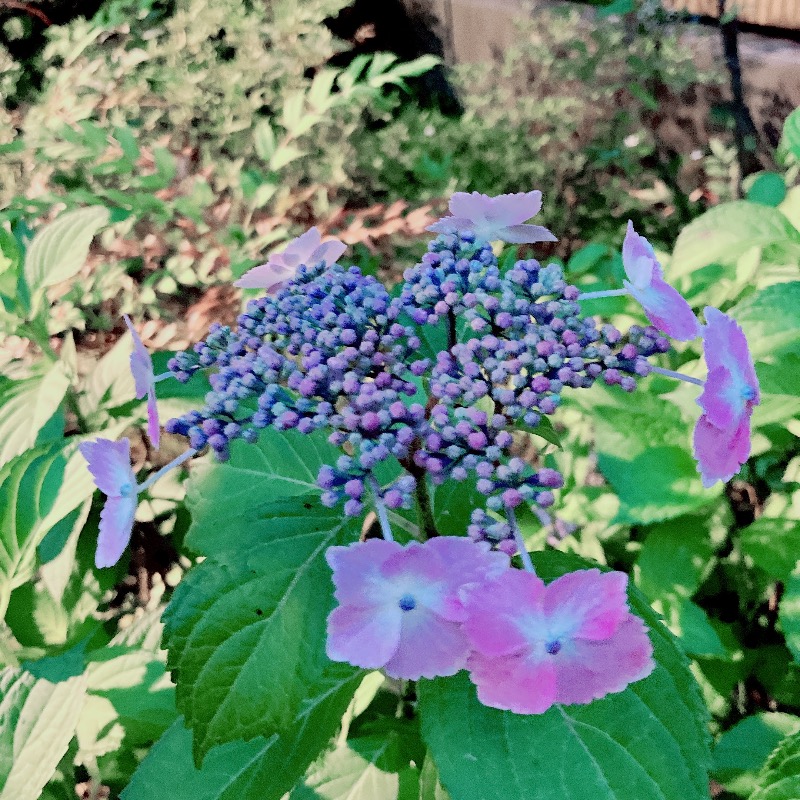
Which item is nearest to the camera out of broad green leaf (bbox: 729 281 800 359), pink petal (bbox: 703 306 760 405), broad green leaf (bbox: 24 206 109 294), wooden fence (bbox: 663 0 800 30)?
pink petal (bbox: 703 306 760 405)

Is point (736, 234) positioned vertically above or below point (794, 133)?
below

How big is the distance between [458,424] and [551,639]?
0.18m

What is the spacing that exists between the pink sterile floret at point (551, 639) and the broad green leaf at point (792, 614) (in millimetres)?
741

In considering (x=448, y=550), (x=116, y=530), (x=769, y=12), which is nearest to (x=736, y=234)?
(x=448, y=550)

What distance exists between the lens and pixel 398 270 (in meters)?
2.35

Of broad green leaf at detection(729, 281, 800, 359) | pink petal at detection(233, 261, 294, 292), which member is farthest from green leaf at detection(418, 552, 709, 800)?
broad green leaf at detection(729, 281, 800, 359)

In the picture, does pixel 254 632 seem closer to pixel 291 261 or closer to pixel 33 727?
pixel 291 261

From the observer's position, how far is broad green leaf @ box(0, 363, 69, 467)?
1.45 meters

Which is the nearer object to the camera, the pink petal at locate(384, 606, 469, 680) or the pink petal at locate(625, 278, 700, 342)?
the pink petal at locate(384, 606, 469, 680)

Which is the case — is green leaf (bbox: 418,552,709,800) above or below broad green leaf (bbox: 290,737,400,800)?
above

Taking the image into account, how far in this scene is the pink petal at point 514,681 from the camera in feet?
1.78

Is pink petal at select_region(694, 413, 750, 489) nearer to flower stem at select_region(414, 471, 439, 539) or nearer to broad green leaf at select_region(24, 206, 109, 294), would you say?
flower stem at select_region(414, 471, 439, 539)

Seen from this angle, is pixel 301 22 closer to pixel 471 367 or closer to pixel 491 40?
pixel 491 40

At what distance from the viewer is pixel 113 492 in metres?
0.69
